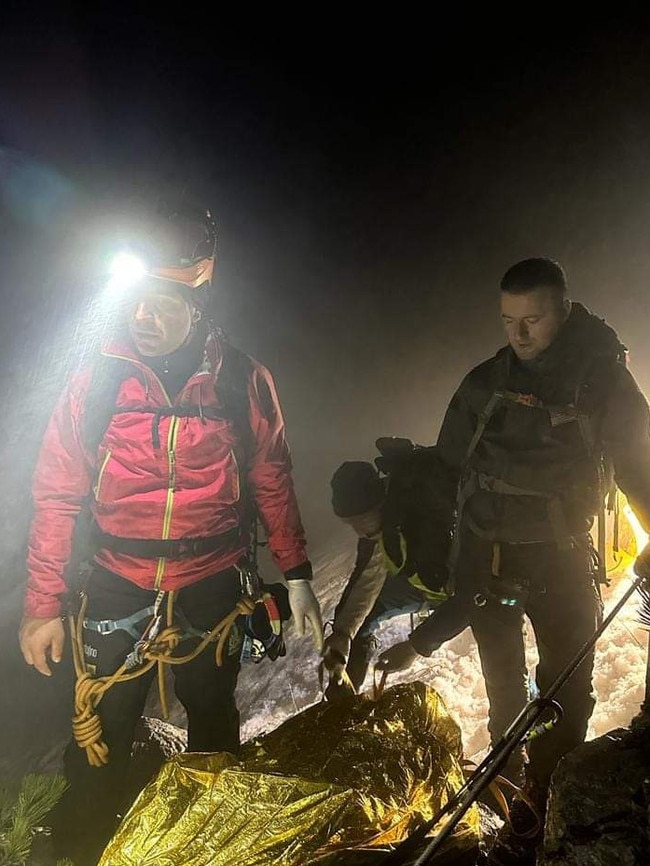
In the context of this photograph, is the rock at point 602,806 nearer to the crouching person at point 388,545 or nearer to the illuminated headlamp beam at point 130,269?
the crouching person at point 388,545

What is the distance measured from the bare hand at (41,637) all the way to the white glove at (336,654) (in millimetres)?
1497

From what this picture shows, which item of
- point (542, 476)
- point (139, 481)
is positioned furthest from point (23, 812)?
point (542, 476)

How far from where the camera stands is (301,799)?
183 centimetres

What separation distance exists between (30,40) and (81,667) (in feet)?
52.2

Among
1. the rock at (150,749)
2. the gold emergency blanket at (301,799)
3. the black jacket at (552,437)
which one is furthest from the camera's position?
the rock at (150,749)

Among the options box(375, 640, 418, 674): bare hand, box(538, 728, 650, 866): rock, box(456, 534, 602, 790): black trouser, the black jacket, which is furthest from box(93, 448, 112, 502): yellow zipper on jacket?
box(538, 728, 650, 866): rock

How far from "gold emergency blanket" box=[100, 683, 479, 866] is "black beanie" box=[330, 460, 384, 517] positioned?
1.29 metres

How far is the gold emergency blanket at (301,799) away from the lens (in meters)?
1.75

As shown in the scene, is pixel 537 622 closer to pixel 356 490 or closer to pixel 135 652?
pixel 356 490

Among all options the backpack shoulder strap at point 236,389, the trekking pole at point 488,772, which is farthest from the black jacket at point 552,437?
the backpack shoulder strap at point 236,389

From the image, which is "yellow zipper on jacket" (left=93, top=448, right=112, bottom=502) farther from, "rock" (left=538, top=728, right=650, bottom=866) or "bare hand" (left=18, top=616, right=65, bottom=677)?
"rock" (left=538, top=728, right=650, bottom=866)

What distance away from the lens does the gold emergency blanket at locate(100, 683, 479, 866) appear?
1748mm

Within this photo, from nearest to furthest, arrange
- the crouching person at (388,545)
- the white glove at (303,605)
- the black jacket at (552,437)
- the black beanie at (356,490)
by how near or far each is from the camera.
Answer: the black jacket at (552,437), the crouching person at (388,545), the black beanie at (356,490), the white glove at (303,605)

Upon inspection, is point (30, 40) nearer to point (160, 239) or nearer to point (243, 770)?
point (160, 239)
